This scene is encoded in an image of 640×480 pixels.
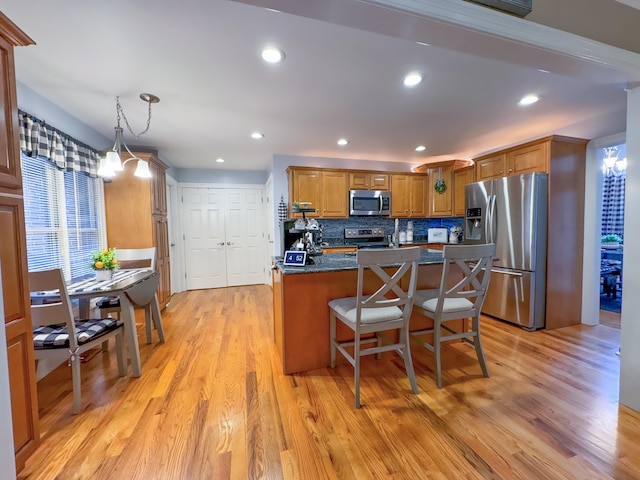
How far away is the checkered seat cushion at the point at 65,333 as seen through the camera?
68.1 inches

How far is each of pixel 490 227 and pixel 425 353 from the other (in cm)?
188

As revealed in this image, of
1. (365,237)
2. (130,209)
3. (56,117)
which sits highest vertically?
(56,117)

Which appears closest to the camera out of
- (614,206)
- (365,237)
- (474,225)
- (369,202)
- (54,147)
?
(54,147)

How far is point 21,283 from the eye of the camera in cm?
129

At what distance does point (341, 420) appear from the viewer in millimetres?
1614

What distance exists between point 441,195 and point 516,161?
1.46 meters

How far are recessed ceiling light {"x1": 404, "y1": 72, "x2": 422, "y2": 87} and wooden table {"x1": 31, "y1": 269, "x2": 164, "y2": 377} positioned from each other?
8.92ft

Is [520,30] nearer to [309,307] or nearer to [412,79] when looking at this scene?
[412,79]

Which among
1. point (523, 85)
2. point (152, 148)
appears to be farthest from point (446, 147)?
point (152, 148)

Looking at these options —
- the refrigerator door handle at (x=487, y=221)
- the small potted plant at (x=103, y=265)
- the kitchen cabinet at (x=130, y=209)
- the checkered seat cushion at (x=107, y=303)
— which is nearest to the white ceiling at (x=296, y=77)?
the kitchen cabinet at (x=130, y=209)

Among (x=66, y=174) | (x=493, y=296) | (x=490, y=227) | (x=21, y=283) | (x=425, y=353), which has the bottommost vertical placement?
(x=425, y=353)

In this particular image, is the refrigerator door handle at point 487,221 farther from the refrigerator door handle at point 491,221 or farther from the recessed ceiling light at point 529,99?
the recessed ceiling light at point 529,99

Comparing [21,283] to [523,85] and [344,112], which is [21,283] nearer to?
[344,112]

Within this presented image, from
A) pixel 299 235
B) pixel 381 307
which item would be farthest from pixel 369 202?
pixel 381 307
